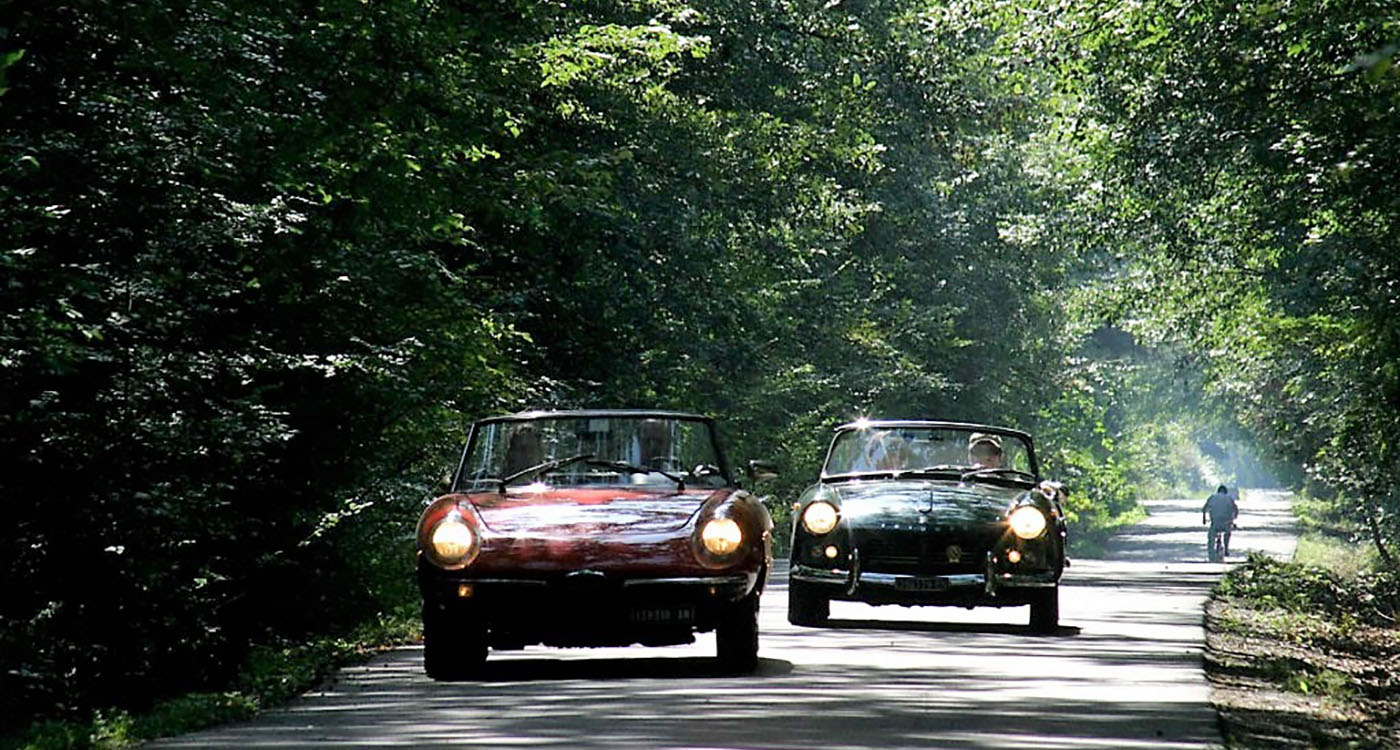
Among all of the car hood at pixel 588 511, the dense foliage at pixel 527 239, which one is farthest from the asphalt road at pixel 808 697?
the dense foliage at pixel 527 239

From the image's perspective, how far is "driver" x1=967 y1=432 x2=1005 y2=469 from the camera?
767 inches

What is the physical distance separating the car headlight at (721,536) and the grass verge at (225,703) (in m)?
2.63

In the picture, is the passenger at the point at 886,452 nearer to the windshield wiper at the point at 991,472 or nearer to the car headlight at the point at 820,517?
the windshield wiper at the point at 991,472

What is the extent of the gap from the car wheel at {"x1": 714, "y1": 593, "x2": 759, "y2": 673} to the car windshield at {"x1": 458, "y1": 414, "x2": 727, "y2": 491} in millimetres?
1066

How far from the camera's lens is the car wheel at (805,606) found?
19078 mm

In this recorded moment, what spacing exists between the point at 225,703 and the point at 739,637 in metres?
3.08

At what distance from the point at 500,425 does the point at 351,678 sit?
6.20ft

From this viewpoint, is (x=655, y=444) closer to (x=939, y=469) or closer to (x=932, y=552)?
(x=932, y=552)

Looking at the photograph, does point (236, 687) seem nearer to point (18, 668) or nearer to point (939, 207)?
point (18, 668)

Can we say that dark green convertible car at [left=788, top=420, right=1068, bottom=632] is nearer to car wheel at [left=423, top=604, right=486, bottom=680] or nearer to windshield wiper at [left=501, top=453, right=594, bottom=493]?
windshield wiper at [left=501, top=453, right=594, bottom=493]

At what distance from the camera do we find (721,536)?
14.0m

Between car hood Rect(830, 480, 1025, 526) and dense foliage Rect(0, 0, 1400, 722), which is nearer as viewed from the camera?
dense foliage Rect(0, 0, 1400, 722)

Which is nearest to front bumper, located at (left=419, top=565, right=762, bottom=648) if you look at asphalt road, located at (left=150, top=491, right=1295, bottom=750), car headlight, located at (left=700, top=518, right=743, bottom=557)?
car headlight, located at (left=700, top=518, right=743, bottom=557)

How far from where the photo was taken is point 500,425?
15.4 meters
